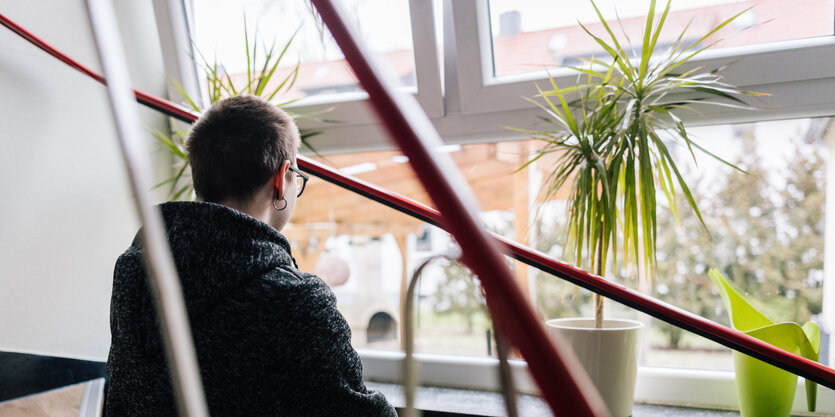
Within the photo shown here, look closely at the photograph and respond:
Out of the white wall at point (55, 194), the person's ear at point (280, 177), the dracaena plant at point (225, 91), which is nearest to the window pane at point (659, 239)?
the dracaena plant at point (225, 91)

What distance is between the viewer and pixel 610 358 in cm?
179

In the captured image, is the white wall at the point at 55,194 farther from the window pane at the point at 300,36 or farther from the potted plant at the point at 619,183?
the potted plant at the point at 619,183

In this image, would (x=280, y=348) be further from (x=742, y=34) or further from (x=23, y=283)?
(x=742, y=34)

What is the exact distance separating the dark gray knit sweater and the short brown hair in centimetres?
17

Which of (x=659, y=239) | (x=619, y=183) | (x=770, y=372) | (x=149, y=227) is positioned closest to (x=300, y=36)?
(x=619, y=183)

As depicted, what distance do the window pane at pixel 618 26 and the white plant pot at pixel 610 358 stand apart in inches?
35.0

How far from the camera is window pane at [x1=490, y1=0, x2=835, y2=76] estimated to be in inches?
80.6

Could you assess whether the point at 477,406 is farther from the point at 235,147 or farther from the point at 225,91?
the point at 225,91

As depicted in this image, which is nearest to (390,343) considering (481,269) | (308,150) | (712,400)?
(308,150)

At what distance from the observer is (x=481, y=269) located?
31cm

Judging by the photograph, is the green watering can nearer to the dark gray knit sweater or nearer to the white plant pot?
the white plant pot

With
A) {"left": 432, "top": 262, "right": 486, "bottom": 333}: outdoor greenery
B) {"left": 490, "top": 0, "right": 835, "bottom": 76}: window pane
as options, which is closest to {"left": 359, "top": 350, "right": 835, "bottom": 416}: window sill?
{"left": 432, "top": 262, "right": 486, "bottom": 333}: outdoor greenery

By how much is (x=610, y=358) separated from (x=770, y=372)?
0.42 metres

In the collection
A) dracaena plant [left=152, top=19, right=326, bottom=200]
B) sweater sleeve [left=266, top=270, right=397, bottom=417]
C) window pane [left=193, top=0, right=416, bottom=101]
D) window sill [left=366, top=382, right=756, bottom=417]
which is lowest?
window sill [left=366, top=382, right=756, bottom=417]
